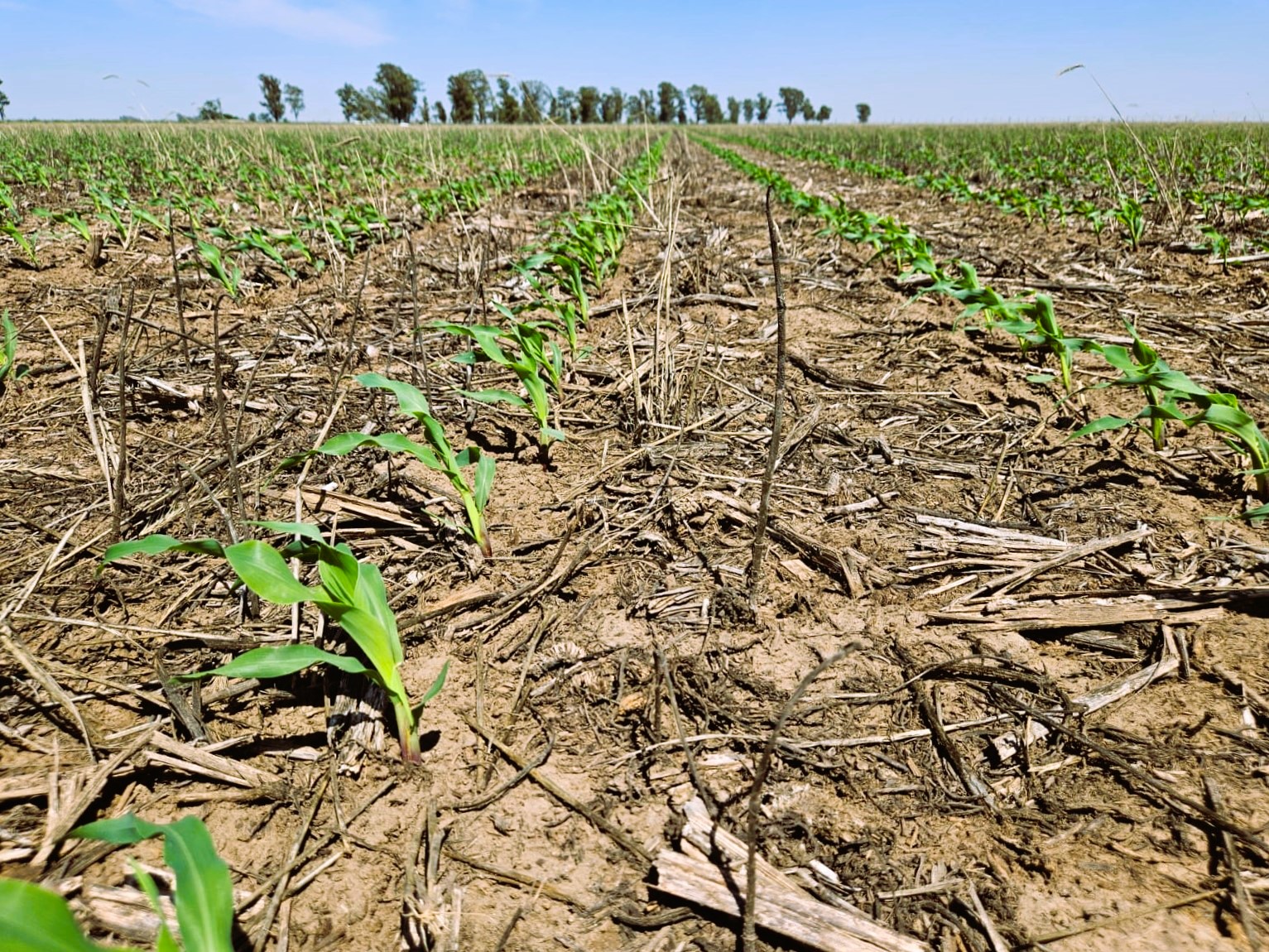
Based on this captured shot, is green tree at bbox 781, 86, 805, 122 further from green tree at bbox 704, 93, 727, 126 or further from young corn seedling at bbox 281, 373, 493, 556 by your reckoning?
young corn seedling at bbox 281, 373, 493, 556

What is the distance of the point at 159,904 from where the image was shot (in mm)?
767

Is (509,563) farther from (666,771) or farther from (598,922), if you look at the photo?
(598,922)

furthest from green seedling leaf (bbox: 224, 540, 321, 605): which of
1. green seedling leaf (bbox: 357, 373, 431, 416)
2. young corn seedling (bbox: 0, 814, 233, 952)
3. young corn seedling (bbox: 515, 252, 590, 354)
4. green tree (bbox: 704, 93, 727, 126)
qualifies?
green tree (bbox: 704, 93, 727, 126)

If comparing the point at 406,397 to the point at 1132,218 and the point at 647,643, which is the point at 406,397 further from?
the point at 1132,218

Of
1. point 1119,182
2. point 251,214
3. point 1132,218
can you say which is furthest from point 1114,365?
point 251,214

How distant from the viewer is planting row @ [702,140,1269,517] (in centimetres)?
179

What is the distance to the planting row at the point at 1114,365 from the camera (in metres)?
1.79

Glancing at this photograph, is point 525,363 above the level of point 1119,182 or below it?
below

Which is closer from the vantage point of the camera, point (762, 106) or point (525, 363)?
point (525, 363)

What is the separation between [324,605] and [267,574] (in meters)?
0.15

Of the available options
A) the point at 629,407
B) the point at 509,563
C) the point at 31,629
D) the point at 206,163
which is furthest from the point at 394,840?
the point at 206,163

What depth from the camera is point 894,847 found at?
109cm

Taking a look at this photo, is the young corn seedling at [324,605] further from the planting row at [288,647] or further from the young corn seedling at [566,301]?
the young corn seedling at [566,301]

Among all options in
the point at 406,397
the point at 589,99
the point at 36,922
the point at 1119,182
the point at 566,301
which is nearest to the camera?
the point at 36,922
